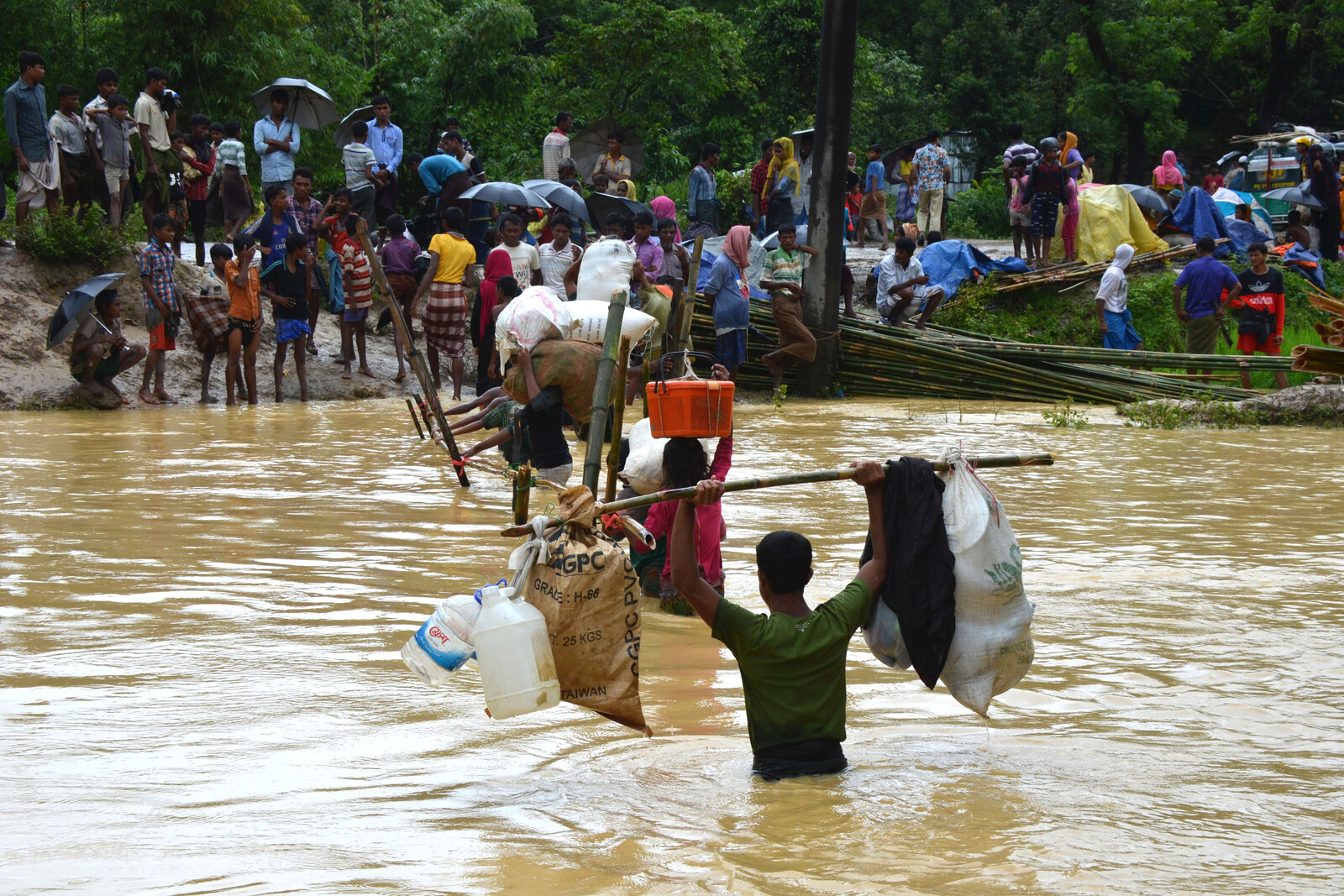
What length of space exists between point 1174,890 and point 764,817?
3.30ft

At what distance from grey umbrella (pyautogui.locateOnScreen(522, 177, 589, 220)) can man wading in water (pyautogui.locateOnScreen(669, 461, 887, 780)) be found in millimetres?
11147

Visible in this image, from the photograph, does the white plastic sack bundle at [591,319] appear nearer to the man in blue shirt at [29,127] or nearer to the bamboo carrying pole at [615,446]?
the bamboo carrying pole at [615,446]

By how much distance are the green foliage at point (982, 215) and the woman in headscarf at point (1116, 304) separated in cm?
967

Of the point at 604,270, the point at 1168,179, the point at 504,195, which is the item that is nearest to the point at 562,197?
the point at 504,195

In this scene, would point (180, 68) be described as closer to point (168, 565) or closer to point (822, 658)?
point (168, 565)

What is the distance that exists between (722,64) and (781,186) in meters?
8.08

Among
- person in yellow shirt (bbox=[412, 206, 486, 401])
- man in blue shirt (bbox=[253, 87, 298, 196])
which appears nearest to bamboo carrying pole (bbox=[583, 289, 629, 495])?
person in yellow shirt (bbox=[412, 206, 486, 401])

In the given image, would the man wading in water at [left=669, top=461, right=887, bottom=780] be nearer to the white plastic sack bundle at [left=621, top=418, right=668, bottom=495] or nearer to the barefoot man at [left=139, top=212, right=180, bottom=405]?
the white plastic sack bundle at [left=621, top=418, right=668, bottom=495]

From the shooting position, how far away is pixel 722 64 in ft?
77.6

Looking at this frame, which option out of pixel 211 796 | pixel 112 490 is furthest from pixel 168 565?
pixel 211 796

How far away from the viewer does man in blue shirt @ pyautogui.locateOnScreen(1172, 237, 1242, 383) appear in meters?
14.2

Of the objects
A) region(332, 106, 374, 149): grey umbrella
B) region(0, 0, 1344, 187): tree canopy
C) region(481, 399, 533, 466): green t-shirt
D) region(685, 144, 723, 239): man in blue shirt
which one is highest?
region(0, 0, 1344, 187): tree canopy

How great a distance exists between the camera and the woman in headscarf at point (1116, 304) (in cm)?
1527

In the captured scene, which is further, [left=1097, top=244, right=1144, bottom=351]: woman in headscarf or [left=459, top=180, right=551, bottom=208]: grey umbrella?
[left=1097, top=244, right=1144, bottom=351]: woman in headscarf
